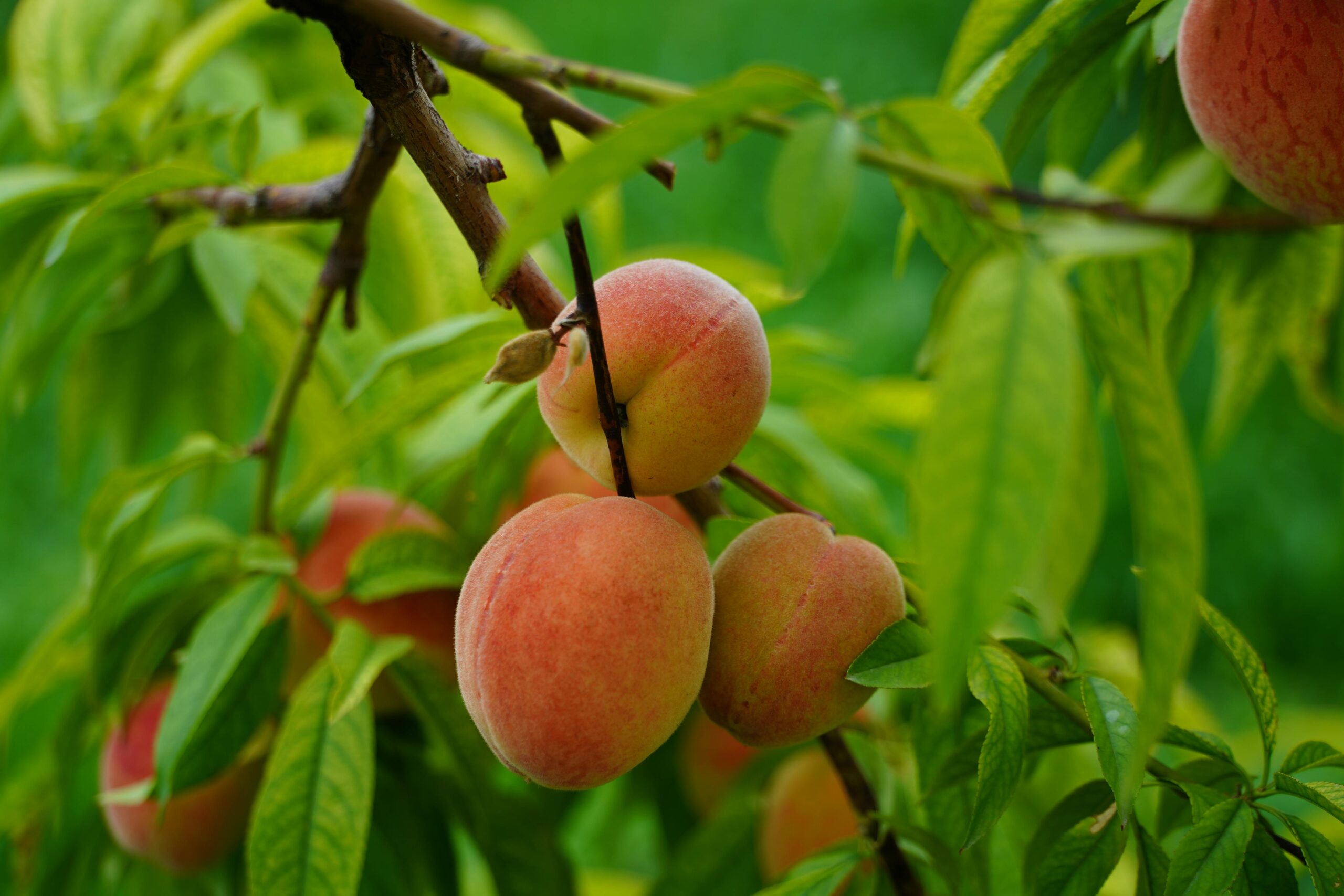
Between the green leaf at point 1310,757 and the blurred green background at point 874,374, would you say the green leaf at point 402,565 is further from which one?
the blurred green background at point 874,374

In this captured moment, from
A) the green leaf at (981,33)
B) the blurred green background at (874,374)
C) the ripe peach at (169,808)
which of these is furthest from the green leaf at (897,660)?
the blurred green background at (874,374)

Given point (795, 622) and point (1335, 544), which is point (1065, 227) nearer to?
point (795, 622)

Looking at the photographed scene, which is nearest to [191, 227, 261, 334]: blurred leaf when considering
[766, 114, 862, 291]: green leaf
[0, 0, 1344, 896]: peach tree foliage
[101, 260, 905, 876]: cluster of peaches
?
[0, 0, 1344, 896]: peach tree foliage

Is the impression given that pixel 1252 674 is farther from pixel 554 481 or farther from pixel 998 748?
pixel 554 481

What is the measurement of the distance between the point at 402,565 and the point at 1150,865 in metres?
0.28

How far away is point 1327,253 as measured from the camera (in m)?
0.53

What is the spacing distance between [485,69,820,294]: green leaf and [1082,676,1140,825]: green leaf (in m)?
0.18

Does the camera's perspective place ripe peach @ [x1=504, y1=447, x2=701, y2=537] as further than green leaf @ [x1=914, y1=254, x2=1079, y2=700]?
Yes

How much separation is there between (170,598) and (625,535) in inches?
12.8

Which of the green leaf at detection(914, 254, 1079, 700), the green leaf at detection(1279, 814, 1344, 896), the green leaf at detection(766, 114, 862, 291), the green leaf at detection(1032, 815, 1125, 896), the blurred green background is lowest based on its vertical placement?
the blurred green background

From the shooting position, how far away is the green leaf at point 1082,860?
328mm

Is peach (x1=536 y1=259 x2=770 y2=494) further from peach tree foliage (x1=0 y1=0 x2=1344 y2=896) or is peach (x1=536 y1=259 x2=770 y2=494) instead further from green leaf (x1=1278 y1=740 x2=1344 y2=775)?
green leaf (x1=1278 y1=740 x2=1344 y2=775)

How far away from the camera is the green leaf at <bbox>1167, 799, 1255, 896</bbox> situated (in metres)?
0.29

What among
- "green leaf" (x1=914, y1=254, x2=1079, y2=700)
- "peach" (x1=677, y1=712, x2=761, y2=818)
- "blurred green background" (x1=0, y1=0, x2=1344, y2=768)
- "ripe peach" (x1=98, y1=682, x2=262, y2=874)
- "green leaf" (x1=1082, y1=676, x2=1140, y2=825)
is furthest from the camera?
"blurred green background" (x1=0, y1=0, x2=1344, y2=768)
